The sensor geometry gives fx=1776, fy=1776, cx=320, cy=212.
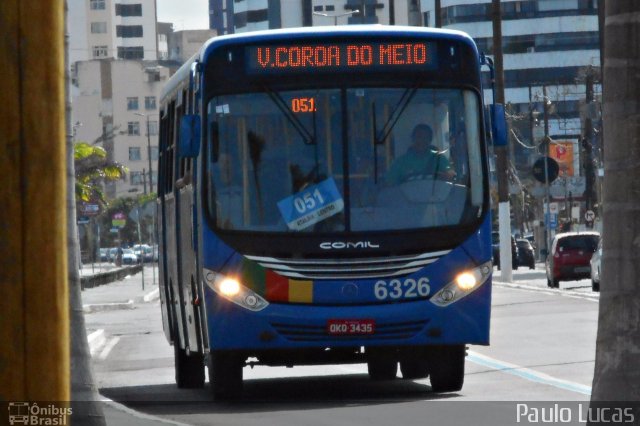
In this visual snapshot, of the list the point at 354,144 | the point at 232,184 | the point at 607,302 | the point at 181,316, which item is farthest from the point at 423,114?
the point at 607,302

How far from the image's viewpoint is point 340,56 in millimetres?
14039

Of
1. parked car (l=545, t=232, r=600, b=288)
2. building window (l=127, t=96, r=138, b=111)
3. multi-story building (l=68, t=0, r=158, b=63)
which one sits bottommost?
parked car (l=545, t=232, r=600, b=288)

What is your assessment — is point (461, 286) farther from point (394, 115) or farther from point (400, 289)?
point (394, 115)

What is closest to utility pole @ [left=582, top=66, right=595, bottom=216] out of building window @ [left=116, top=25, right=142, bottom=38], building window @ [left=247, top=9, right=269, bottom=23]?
building window @ [left=247, top=9, right=269, bottom=23]

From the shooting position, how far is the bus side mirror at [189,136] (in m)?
13.5

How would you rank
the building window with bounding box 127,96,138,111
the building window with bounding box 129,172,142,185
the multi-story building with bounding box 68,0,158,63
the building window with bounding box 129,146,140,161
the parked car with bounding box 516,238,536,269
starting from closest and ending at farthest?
1. the parked car with bounding box 516,238,536,269
2. the building window with bounding box 127,96,138,111
3. the building window with bounding box 129,146,140,161
4. the building window with bounding box 129,172,142,185
5. the multi-story building with bounding box 68,0,158,63

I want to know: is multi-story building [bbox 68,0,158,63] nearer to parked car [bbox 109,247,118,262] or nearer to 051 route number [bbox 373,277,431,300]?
parked car [bbox 109,247,118,262]

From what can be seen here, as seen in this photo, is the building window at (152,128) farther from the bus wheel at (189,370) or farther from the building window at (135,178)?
the bus wheel at (189,370)

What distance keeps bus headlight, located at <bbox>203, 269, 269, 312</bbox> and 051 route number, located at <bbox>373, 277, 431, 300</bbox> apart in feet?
2.88

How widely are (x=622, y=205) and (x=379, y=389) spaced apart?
25.5ft

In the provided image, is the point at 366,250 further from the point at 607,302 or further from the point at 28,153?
the point at 28,153

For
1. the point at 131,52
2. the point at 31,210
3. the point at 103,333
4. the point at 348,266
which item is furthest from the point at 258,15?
the point at 31,210

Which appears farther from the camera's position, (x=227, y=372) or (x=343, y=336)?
(x=227, y=372)

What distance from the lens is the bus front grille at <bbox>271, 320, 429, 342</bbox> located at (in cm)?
1349
